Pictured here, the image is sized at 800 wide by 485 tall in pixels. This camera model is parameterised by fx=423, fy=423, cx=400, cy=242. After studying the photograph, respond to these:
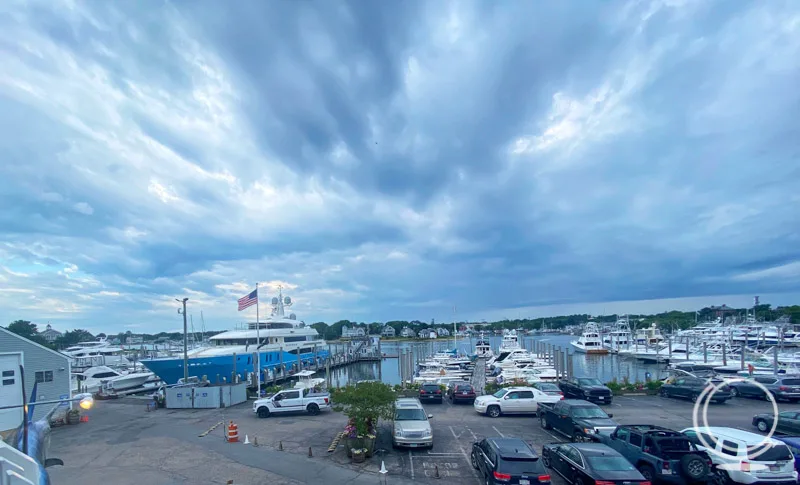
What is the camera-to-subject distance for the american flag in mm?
33850

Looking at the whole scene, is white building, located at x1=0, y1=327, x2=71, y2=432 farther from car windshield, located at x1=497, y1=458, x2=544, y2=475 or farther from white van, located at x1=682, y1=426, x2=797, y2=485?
white van, located at x1=682, y1=426, x2=797, y2=485

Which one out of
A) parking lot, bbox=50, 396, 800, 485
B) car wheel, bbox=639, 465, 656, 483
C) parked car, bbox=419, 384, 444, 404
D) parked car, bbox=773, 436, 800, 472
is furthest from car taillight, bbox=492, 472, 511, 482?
parked car, bbox=419, 384, 444, 404

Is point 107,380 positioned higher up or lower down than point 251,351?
lower down

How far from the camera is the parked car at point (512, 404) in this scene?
20422mm

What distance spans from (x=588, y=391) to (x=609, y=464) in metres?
14.4

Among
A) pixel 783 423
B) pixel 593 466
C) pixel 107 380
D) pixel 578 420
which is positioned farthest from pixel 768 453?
pixel 107 380

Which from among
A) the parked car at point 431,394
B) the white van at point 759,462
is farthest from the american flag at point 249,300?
the white van at point 759,462

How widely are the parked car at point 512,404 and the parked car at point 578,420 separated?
3017mm

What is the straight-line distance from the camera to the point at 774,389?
79.7ft

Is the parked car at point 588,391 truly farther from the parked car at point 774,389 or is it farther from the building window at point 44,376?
the building window at point 44,376

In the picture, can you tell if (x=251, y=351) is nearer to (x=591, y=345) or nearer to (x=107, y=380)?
(x=107, y=380)

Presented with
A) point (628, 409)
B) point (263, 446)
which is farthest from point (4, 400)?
point (628, 409)

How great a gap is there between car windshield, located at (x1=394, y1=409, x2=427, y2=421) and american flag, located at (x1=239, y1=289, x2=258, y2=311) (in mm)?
21273

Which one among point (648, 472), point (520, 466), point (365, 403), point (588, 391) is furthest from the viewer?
point (588, 391)
